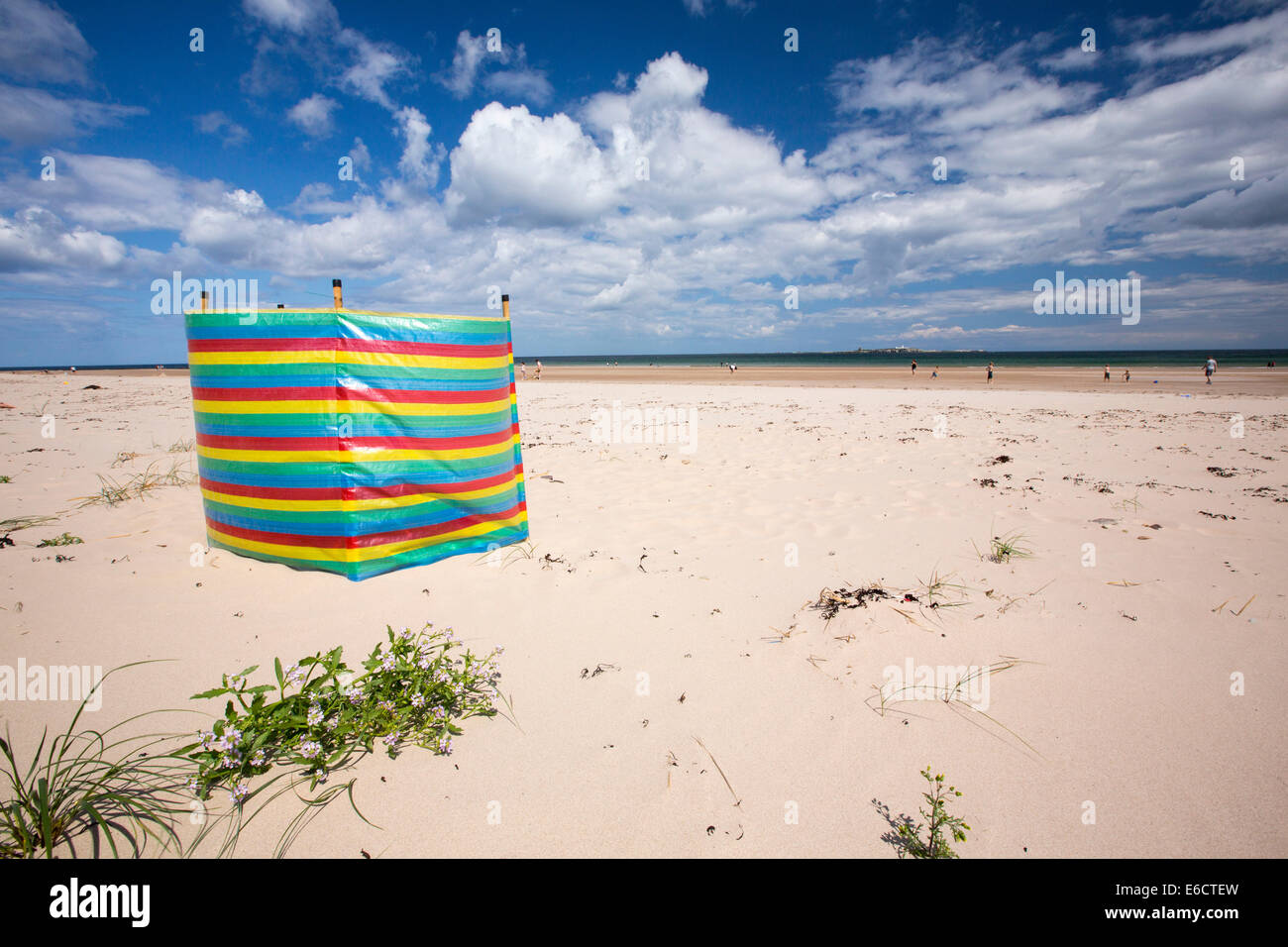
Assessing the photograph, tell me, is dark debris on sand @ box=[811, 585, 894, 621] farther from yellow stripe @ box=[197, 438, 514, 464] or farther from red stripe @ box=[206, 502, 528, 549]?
yellow stripe @ box=[197, 438, 514, 464]

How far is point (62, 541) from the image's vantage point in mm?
4637

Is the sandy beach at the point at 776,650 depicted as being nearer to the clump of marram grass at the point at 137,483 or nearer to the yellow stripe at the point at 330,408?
the clump of marram grass at the point at 137,483

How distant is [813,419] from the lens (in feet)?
45.8

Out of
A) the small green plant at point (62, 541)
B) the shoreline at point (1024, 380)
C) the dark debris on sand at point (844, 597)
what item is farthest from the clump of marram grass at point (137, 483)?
the shoreline at point (1024, 380)

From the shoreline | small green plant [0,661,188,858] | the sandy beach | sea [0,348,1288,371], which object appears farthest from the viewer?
sea [0,348,1288,371]

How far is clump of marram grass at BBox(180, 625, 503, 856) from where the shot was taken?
2.11m

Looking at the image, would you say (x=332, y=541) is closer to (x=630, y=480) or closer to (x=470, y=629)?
(x=470, y=629)

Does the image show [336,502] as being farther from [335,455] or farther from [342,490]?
[335,455]

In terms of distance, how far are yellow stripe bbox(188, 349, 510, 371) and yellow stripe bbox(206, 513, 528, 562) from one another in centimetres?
134

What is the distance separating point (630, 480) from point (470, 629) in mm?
4255

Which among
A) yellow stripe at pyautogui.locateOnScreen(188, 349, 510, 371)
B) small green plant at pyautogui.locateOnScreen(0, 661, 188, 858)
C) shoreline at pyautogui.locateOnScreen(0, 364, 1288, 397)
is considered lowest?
small green plant at pyautogui.locateOnScreen(0, 661, 188, 858)

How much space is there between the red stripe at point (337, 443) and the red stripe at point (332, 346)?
0.64 meters

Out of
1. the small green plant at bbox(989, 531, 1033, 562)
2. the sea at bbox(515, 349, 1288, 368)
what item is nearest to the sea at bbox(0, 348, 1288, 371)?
the sea at bbox(515, 349, 1288, 368)

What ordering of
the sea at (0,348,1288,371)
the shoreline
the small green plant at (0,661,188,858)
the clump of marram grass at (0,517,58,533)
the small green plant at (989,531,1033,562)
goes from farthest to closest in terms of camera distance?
the sea at (0,348,1288,371) → the shoreline → the clump of marram grass at (0,517,58,533) → the small green plant at (989,531,1033,562) → the small green plant at (0,661,188,858)
